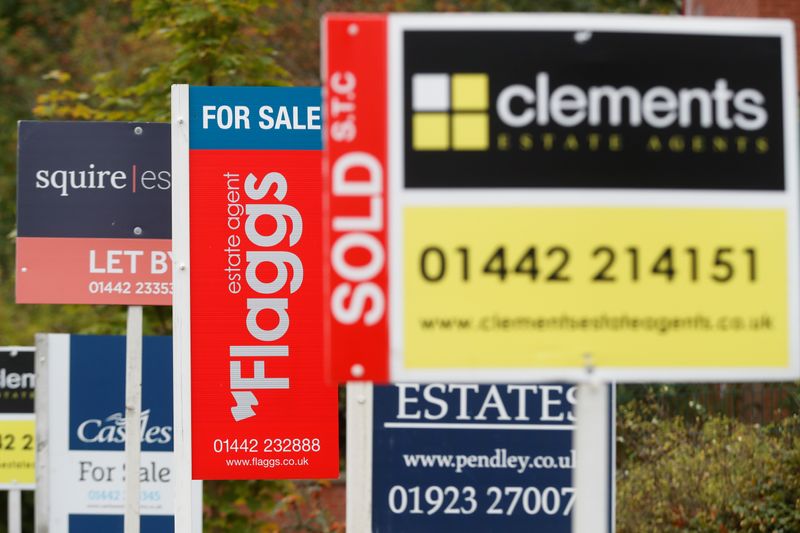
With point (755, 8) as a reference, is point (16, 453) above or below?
below

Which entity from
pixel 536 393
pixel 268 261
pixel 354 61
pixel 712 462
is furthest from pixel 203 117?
pixel 712 462

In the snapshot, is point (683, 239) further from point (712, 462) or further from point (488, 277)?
point (712, 462)

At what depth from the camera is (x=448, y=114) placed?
319 cm

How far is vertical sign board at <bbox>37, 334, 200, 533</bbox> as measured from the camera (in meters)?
7.76

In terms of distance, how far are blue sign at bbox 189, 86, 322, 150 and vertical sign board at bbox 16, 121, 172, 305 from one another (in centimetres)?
56

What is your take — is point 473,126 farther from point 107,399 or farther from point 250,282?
point 107,399

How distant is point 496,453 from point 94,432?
313 cm

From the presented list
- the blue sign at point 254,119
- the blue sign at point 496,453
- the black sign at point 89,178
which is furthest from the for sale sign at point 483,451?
the black sign at point 89,178

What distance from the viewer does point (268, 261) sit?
569 cm

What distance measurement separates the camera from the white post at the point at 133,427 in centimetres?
611

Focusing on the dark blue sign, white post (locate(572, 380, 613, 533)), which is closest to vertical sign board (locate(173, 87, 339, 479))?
the dark blue sign

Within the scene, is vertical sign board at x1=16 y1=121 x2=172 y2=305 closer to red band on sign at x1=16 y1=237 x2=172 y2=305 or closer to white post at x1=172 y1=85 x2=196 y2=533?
red band on sign at x1=16 y1=237 x2=172 y2=305

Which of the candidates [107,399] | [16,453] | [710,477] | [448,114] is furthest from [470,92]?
[16,453]

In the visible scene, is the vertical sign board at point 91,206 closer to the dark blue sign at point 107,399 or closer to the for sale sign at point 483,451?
the for sale sign at point 483,451
